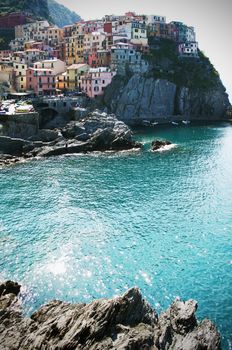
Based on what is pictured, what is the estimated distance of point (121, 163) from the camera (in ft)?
260

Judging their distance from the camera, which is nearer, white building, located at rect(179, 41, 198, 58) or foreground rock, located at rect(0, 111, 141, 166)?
foreground rock, located at rect(0, 111, 141, 166)

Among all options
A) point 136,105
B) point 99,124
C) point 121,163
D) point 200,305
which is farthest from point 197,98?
point 200,305

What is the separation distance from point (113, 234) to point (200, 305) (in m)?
16.1

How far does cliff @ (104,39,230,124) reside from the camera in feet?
419

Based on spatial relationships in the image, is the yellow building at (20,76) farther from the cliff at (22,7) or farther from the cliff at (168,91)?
the cliff at (22,7)

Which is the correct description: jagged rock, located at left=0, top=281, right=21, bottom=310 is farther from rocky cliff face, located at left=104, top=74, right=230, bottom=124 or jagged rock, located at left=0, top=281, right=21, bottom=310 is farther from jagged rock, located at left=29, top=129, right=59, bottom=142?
rocky cliff face, located at left=104, top=74, right=230, bottom=124

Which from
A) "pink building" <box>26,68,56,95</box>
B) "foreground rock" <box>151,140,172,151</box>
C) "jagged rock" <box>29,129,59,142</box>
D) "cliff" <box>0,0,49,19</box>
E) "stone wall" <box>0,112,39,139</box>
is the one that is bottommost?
"foreground rock" <box>151,140,172,151</box>

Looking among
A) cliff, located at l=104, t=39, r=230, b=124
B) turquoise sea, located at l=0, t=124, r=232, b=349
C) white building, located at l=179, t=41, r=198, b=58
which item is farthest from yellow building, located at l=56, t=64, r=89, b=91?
turquoise sea, located at l=0, t=124, r=232, b=349

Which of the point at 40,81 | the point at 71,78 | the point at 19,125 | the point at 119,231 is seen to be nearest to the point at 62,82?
the point at 71,78

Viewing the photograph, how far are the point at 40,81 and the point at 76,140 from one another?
36593mm

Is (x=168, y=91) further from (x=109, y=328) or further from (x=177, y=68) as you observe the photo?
(x=109, y=328)

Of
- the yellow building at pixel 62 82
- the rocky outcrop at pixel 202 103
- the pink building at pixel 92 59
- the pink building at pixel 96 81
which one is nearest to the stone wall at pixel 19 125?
the pink building at pixel 96 81

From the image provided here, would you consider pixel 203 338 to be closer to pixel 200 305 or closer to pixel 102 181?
pixel 200 305

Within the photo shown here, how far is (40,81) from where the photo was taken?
383ft
